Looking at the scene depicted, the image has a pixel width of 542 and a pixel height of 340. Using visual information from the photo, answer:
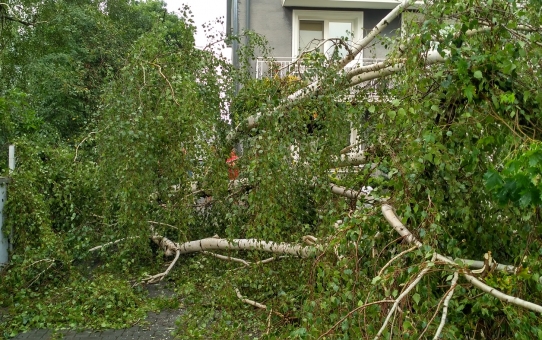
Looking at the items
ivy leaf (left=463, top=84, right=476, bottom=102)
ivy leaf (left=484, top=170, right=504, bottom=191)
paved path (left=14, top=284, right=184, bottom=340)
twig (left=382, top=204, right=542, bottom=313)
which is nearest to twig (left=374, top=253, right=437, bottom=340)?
twig (left=382, top=204, right=542, bottom=313)

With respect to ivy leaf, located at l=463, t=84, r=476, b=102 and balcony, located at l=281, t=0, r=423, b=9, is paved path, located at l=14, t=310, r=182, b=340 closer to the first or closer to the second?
ivy leaf, located at l=463, t=84, r=476, b=102

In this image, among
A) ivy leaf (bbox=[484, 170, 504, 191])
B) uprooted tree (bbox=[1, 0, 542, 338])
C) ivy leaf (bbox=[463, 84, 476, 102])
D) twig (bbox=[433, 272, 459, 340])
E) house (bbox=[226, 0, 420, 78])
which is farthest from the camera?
house (bbox=[226, 0, 420, 78])

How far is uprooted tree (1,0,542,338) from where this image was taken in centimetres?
291

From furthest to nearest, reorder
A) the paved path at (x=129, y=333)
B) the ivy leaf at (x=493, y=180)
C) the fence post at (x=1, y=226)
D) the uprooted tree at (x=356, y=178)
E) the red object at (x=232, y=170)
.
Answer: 1. the fence post at (x=1, y=226)
2. the red object at (x=232, y=170)
3. the paved path at (x=129, y=333)
4. the uprooted tree at (x=356, y=178)
5. the ivy leaf at (x=493, y=180)

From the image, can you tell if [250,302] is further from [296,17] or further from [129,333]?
[296,17]

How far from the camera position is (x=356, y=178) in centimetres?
465

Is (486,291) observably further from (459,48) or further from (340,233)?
(459,48)

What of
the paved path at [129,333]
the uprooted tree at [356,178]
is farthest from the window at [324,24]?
the paved path at [129,333]

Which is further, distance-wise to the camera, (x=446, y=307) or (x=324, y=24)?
(x=324, y=24)

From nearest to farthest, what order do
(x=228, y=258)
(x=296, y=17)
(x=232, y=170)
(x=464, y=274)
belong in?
1. (x=464, y=274)
2. (x=228, y=258)
3. (x=232, y=170)
4. (x=296, y=17)

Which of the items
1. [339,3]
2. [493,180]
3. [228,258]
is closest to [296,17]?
[339,3]

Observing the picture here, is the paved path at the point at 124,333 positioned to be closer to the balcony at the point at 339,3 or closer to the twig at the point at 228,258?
the twig at the point at 228,258

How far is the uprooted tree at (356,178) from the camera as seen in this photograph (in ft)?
9.55

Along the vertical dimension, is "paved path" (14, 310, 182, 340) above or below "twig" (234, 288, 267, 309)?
below
